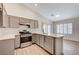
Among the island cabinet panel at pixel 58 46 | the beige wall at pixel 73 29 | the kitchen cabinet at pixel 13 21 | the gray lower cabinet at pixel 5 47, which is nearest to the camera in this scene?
the gray lower cabinet at pixel 5 47

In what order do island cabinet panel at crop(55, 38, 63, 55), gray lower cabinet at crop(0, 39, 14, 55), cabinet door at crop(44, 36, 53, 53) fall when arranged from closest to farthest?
gray lower cabinet at crop(0, 39, 14, 55), island cabinet panel at crop(55, 38, 63, 55), cabinet door at crop(44, 36, 53, 53)

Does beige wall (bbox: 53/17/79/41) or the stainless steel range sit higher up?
beige wall (bbox: 53/17/79/41)

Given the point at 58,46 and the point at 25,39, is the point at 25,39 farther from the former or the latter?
the point at 58,46

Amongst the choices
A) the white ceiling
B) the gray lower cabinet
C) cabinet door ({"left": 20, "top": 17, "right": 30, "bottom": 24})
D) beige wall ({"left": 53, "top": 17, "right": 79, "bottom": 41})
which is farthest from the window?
the gray lower cabinet

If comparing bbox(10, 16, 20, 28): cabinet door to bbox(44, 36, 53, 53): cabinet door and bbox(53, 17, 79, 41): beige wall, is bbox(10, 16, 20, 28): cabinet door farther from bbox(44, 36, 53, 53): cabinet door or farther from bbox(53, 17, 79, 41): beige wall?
bbox(53, 17, 79, 41): beige wall

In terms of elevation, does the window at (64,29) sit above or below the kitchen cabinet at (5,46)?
above

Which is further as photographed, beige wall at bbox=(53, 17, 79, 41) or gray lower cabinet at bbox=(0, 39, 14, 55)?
beige wall at bbox=(53, 17, 79, 41)

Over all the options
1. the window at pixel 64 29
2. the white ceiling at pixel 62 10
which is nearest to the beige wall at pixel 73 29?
the window at pixel 64 29

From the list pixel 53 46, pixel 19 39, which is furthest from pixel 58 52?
pixel 19 39

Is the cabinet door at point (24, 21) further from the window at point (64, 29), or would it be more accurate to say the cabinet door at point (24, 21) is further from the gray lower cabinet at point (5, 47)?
the gray lower cabinet at point (5, 47)

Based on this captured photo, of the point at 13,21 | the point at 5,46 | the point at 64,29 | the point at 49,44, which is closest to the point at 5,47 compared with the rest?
the point at 5,46

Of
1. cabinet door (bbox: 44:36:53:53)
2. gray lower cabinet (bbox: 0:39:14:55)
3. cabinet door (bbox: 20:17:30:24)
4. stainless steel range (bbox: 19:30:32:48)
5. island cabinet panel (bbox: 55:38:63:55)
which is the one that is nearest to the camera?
gray lower cabinet (bbox: 0:39:14:55)
